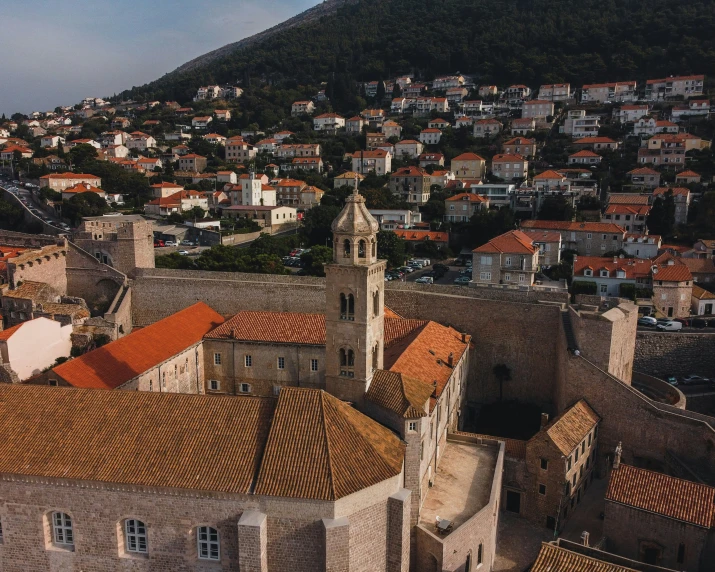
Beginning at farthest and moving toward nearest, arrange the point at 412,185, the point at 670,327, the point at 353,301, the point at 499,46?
1. the point at 499,46
2. the point at 412,185
3. the point at 670,327
4. the point at 353,301

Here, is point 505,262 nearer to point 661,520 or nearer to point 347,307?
point 347,307

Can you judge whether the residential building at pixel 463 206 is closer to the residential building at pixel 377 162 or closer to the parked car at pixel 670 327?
the residential building at pixel 377 162

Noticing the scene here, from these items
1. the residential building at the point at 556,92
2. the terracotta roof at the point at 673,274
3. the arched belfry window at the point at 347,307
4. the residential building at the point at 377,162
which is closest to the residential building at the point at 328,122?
the residential building at the point at 377,162

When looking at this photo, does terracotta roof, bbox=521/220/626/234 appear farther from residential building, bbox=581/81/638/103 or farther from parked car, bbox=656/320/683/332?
residential building, bbox=581/81/638/103

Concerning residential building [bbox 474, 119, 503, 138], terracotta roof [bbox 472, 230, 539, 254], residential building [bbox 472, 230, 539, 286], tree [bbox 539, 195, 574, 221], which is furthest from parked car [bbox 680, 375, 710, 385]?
residential building [bbox 474, 119, 503, 138]

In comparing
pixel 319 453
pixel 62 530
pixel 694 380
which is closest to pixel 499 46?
pixel 694 380
